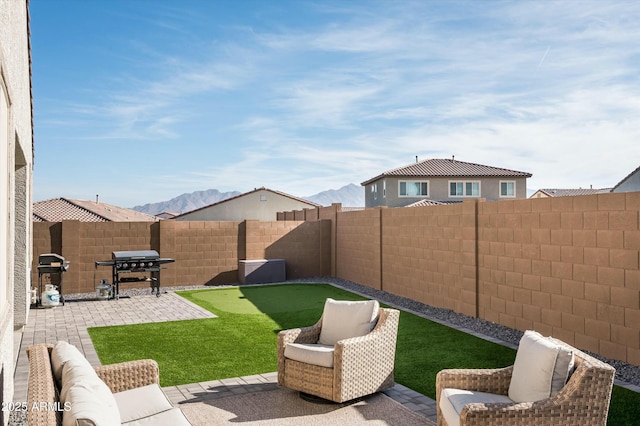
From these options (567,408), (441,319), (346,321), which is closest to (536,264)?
(441,319)

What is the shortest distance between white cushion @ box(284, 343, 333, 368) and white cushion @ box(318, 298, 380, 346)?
0.69 ft

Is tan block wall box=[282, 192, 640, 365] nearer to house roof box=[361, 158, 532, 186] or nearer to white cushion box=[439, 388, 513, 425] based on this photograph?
white cushion box=[439, 388, 513, 425]

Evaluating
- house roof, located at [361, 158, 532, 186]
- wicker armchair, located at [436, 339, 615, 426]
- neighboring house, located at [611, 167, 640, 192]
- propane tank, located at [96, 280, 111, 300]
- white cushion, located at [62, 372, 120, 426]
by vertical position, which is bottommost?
propane tank, located at [96, 280, 111, 300]

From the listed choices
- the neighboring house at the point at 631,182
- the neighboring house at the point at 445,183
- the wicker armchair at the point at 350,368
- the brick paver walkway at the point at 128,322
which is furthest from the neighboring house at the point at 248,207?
the wicker armchair at the point at 350,368

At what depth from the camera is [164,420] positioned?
11.2ft

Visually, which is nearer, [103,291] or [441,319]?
[441,319]

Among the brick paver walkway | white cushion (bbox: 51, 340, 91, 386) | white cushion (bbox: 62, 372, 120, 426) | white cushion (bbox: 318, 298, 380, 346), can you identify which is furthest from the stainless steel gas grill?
white cushion (bbox: 62, 372, 120, 426)

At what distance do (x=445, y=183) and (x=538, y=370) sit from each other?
96.9 ft

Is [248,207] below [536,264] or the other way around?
the other way around

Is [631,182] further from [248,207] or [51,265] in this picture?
[51,265]

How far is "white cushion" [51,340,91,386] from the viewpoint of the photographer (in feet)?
10.2

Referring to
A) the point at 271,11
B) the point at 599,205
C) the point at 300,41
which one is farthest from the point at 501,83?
the point at 599,205

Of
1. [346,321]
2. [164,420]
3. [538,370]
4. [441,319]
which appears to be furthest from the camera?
[441,319]

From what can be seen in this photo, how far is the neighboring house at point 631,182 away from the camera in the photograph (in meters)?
25.5
